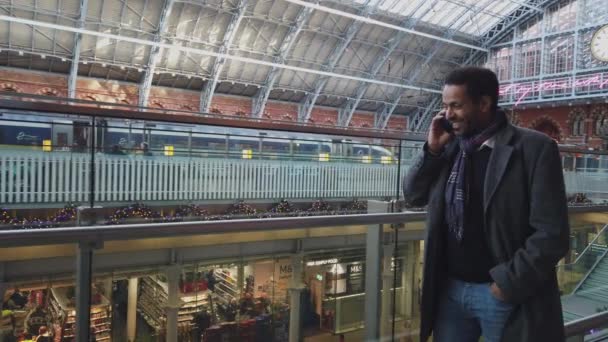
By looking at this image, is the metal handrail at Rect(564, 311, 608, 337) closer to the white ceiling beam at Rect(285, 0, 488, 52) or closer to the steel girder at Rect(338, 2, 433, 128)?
the white ceiling beam at Rect(285, 0, 488, 52)

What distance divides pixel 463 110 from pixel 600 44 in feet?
91.1

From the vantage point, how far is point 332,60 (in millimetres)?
25266

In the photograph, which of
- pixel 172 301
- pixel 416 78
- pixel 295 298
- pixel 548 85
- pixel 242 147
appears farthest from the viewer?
pixel 416 78

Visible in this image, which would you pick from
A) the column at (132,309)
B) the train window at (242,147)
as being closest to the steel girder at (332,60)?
the train window at (242,147)

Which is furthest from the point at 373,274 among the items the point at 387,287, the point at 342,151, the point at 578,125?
the point at 578,125

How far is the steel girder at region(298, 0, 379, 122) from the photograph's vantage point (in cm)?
2295

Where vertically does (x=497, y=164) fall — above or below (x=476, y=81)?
below

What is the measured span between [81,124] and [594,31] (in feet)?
94.3

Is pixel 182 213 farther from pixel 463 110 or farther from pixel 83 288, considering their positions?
pixel 463 110

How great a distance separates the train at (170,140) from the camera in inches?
89.6

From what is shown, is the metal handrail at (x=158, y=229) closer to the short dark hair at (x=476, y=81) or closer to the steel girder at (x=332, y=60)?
the short dark hair at (x=476, y=81)

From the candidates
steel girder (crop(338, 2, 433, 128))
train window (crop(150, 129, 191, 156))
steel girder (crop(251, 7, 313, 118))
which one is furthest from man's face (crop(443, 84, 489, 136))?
steel girder (crop(338, 2, 433, 128))

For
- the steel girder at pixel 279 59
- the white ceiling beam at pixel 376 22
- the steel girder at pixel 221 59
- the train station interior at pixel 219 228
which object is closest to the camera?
the train station interior at pixel 219 228

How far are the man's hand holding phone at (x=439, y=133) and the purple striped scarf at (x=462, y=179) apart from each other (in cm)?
4
